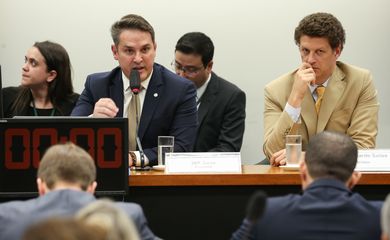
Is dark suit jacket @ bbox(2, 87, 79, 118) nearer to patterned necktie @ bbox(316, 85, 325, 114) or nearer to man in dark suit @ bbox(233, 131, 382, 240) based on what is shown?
patterned necktie @ bbox(316, 85, 325, 114)

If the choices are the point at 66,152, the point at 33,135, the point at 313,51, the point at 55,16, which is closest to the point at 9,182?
the point at 33,135

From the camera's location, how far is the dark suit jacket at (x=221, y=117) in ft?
18.7

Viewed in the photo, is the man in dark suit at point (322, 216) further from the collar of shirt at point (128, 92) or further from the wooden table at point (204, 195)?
the collar of shirt at point (128, 92)

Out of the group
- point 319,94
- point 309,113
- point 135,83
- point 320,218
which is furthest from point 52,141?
point 319,94

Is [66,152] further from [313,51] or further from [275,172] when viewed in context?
[313,51]

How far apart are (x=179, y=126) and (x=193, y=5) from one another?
1.98 meters

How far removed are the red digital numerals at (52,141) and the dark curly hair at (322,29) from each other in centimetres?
146

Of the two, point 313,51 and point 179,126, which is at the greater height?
point 313,51

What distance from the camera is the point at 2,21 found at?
6.31m

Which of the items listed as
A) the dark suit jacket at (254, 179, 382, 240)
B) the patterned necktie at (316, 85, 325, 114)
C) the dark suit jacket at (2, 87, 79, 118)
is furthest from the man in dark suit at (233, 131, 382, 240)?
the dark suit jacket at (2, 87, 79, 118)

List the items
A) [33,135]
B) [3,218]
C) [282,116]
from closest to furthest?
[3,218], [33,135], [282,116]

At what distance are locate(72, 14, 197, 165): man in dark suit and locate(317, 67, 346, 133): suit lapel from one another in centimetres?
71

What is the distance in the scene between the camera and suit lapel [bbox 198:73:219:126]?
5719 millimetres

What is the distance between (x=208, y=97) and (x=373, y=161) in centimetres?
209
